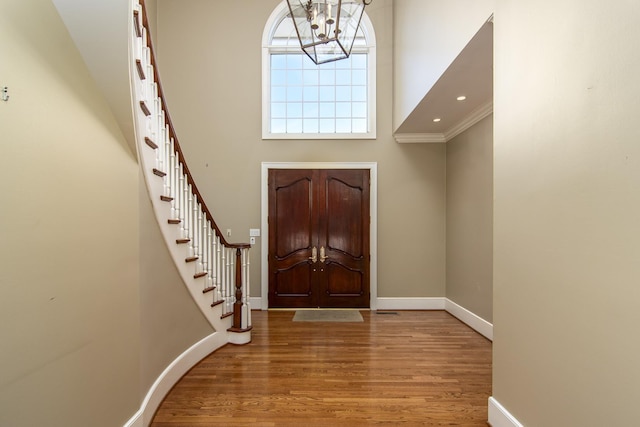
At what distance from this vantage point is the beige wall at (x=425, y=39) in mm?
2213

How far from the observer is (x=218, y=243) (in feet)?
10.8

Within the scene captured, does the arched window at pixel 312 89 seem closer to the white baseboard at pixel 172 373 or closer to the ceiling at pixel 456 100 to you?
the ceiling at pixel 456 100

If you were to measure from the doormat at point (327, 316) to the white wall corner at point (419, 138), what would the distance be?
2.73 meters

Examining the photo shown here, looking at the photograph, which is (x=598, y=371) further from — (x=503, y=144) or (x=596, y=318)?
(x=503, y=144)

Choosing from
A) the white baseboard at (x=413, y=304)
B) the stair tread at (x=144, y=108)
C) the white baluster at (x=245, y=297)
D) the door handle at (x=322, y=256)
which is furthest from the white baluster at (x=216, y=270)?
the white baseboard at (x=413, y=304)

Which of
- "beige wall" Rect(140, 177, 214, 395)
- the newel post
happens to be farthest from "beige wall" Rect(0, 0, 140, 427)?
the newel post

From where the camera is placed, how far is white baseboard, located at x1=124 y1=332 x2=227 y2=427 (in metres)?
1.93

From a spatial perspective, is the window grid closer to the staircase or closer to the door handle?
the door handle

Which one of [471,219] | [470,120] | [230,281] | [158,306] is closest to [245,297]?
[230,281]

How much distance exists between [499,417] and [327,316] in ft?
8.43

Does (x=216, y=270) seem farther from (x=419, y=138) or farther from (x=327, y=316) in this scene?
(x=419, y=138)

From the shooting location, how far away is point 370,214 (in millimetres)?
4570

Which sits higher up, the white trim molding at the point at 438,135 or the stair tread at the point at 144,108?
the white trim molding at the point at 438,135

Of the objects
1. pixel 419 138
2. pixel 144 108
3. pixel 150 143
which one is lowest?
pixel 150 143
